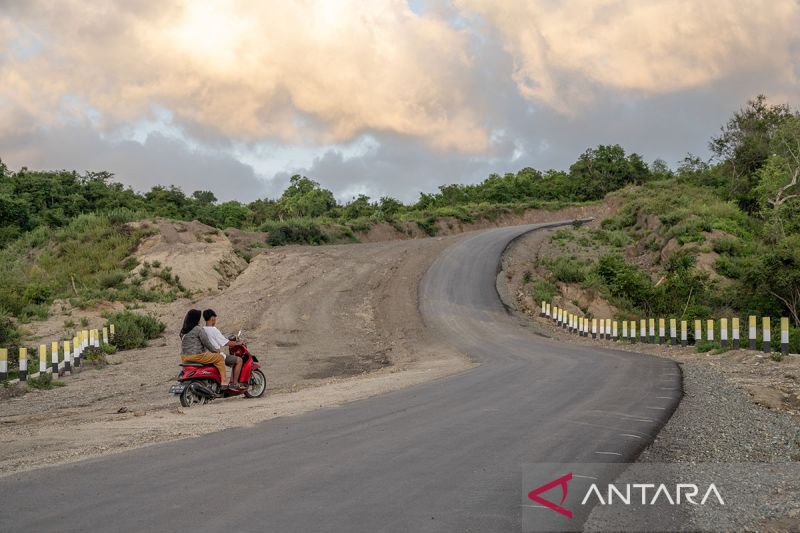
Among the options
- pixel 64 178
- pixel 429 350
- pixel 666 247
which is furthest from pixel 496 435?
pixel 64 178

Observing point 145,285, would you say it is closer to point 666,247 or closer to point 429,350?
point 429,350

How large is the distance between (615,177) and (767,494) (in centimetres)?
10122

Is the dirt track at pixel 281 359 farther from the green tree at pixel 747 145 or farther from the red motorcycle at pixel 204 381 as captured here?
the green tree at pixel 747 145

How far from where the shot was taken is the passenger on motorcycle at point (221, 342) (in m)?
15.1

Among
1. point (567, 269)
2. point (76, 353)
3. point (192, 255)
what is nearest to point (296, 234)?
point (192, 255)

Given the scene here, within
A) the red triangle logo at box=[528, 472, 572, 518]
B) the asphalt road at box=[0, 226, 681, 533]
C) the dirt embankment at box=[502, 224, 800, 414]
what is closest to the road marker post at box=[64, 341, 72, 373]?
the asphalt road at box=[0, 226, 681, 533]

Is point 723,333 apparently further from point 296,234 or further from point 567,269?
point 296,234

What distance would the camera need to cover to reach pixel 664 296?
130 feet

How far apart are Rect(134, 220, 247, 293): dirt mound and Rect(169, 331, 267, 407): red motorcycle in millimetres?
26951

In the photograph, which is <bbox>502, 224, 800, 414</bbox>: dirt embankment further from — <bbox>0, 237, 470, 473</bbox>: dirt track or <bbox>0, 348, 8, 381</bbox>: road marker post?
<bbox>0, 348, 8, 381</bbox>: road marker post

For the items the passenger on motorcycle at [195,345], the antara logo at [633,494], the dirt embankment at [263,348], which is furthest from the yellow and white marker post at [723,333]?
the antara logo at [633,494]

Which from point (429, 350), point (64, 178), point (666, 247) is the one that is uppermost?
point (64, 178)

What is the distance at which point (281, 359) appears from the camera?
2608 cm

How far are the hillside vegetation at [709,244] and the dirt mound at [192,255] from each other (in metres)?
18.2
